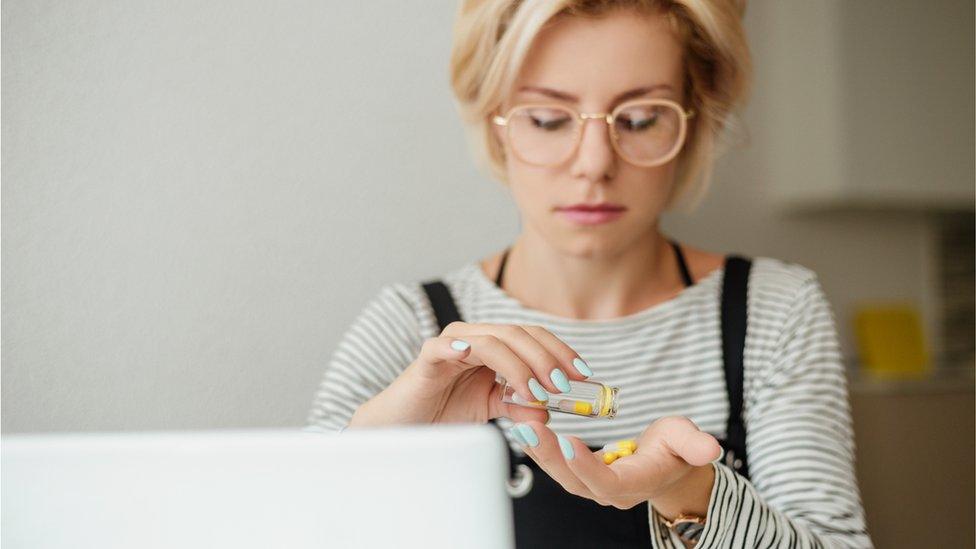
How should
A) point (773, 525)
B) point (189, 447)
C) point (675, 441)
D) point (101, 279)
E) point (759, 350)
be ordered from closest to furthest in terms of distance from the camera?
1. point (189, 447)
2. point (675, 441)
3. point (773, 525)
4. point (759, 350)
5. point (101, 279)

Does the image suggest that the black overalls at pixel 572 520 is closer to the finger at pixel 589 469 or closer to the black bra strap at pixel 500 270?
the black bra strap at pixel 500 270

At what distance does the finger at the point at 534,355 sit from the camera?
804 mm

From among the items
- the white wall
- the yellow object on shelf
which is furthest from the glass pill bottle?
the yellow object on shelf

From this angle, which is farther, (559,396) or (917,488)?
(917,488)

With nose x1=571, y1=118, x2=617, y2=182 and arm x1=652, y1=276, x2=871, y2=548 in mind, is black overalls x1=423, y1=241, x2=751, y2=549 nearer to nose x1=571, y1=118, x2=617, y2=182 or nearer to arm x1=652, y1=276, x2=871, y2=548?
arm x1=652, y1=276, x2=871, y2=548

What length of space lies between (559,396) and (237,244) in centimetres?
75

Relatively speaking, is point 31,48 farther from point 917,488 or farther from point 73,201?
point 917,488

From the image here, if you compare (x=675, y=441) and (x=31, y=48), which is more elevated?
(x=31, y=48)

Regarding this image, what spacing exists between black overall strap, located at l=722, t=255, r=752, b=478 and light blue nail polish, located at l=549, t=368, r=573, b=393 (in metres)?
0.47

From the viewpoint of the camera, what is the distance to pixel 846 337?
2.03 meters

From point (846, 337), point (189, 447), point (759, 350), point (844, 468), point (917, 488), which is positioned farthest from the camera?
point (846, 337)

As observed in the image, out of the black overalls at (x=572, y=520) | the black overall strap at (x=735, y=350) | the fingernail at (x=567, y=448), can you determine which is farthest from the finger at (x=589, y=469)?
the black overall strap at (x=735, y=350)

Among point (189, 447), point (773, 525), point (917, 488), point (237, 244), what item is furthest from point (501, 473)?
point (917, 488)

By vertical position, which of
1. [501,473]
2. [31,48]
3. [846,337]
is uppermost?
[31,48]
